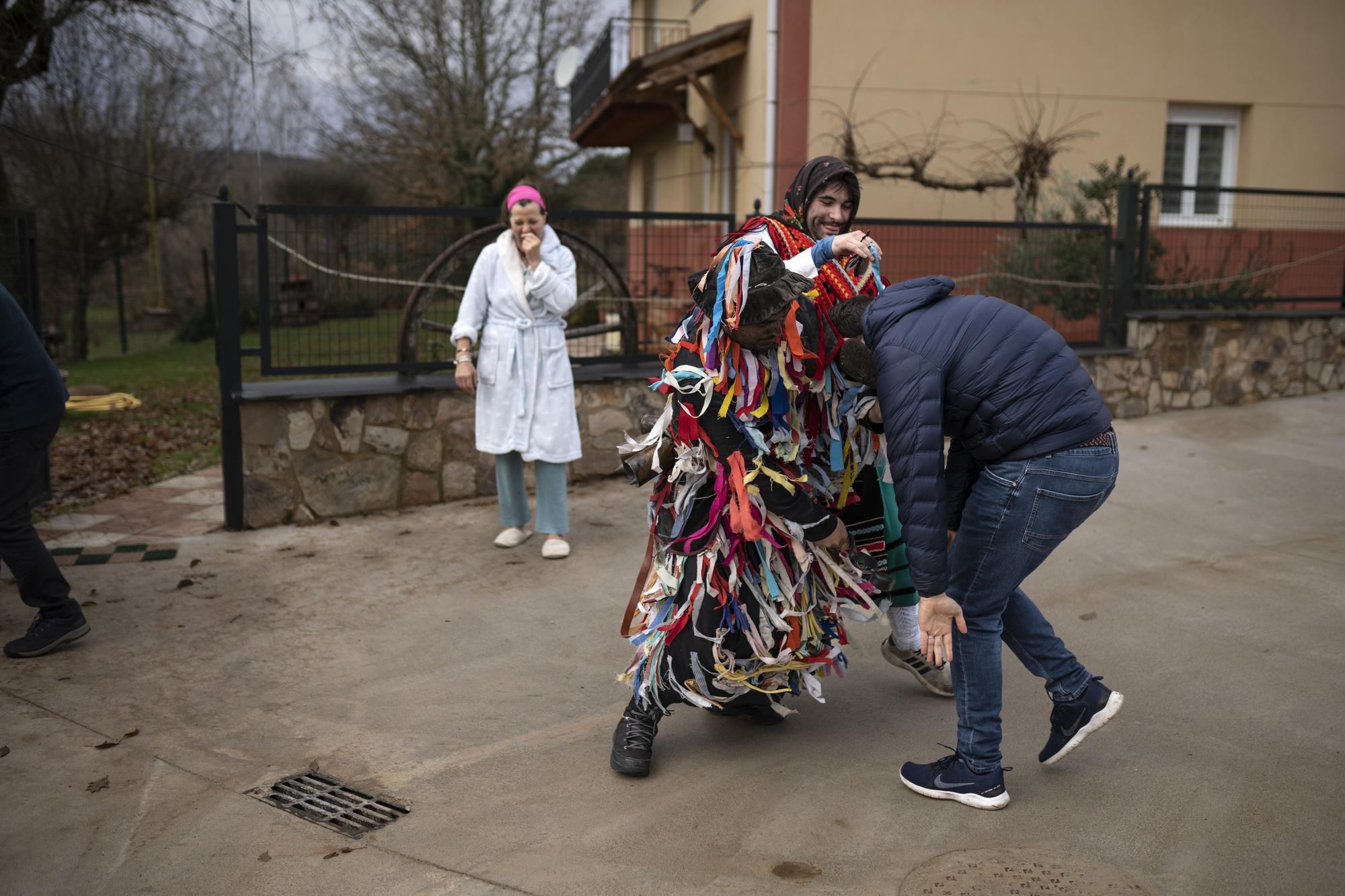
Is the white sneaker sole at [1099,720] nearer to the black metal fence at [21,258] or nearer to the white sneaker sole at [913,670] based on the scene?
the white sneaker sole at [913,670]

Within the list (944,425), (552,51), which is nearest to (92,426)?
(944,425)

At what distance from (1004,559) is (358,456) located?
15.1 ft

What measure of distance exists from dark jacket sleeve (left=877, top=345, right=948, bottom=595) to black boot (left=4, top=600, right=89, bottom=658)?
11.5 ft

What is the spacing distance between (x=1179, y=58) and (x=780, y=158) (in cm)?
487

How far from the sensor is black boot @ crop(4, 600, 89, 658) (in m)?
4.41

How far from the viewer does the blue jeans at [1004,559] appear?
2.93 meters

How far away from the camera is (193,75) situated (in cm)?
1154

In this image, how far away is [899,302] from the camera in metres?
2.94

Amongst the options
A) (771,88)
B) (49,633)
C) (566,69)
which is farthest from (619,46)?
(49,633)

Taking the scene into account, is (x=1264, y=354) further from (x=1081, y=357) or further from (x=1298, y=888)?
(x=1298, y=888)

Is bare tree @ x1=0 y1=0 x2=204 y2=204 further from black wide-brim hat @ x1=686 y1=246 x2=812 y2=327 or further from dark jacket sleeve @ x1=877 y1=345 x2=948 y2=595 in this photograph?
dark jacket sleeve @ x1=877 y1=345 x2=948 y2=595

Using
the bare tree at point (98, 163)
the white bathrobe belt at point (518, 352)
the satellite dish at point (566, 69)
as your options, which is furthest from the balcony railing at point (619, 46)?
the white bathrobe belt at point (518, 352)

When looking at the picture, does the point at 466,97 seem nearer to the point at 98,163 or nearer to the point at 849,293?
the point at 98,163

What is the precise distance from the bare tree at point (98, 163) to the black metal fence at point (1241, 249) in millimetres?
12258
